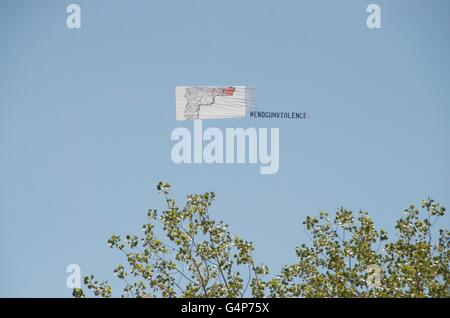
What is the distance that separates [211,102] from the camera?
96.4 feet

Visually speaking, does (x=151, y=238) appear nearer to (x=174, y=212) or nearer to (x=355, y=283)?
(x=174, y=212)

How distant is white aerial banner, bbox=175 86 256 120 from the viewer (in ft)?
95.0

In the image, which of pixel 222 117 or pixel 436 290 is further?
→ pixel 222 117

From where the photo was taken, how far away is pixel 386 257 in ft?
73.5

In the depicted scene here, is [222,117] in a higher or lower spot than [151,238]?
higher

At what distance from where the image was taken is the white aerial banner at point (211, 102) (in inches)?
1141

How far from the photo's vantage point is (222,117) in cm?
2900
